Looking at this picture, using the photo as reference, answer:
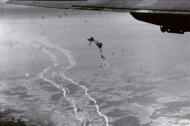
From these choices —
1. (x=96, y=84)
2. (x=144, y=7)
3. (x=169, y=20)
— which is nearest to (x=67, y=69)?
(x=96, y=84)

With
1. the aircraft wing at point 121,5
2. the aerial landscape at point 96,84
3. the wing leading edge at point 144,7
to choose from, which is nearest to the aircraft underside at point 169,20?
the wing leading edge at point 144,7

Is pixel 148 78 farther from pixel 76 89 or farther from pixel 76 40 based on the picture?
pixel 76 40

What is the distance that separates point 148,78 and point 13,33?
9027 cm

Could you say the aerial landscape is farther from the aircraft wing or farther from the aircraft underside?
the aircraft underside

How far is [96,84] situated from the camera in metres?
110

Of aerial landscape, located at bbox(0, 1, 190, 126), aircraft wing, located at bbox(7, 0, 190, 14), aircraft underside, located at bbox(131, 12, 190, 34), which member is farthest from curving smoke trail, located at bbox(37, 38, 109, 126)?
aircraft underside, located at bbox(131, 12, 190, 34)

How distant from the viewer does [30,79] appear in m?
108

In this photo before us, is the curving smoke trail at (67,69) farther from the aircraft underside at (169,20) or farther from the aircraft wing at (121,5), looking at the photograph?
the aircraft underside at (169,20)

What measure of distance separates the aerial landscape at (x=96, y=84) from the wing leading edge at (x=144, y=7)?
6601cm

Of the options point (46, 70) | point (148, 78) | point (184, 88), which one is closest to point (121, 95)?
point (148, 78)

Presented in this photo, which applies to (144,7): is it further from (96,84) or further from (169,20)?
(96,84)

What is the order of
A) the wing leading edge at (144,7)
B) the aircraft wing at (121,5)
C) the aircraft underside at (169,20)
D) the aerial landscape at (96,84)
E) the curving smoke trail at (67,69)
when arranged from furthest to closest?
the curving smoke trail at (67,69)
the aerial landscape at (96,84)
the aircraft underside at (169,20)
the wing leading edge at (144,7)
the aircraft wing at (121,5)

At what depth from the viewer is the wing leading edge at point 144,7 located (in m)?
12.7

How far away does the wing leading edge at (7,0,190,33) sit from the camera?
12.7m
